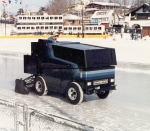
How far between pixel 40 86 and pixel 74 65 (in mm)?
1825

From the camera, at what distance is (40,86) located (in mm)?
9922

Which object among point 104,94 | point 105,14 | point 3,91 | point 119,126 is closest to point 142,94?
point 104,94

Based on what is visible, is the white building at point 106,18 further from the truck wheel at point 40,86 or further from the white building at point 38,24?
the truck wheel at point 40,86

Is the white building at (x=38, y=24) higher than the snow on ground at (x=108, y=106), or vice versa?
the white building at (x=38, y=24)

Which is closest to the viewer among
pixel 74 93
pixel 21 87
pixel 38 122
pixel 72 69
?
pixel 38 122

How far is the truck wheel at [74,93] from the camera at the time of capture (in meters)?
8.47

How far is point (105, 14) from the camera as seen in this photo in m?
104

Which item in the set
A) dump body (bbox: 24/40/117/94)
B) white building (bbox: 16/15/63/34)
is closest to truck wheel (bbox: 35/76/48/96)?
dump body (bbox: 24/40/117/94)

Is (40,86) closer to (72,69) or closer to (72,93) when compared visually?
(72,93)

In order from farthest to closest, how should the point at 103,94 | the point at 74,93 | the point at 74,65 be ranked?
1. the point at 103,94
2. the point at 74,93
3. the point at 74,65

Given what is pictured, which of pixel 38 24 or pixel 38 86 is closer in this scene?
pixel 38 86

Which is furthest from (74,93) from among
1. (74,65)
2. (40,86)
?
(40,86)

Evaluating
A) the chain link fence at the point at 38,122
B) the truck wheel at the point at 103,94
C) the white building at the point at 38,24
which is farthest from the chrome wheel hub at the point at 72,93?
the white building at the point at 38,24

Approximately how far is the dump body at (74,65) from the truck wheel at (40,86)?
0.11 m
